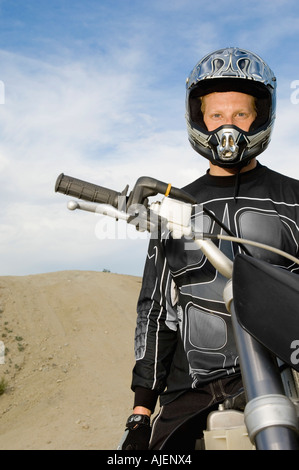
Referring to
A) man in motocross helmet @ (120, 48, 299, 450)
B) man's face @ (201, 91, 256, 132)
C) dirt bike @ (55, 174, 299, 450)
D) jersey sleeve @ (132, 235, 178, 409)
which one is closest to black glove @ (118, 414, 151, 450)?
man in motocross helmet @ (120, 48, 299, 450)

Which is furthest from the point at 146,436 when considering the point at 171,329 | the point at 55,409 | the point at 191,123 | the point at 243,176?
the point at 55,409

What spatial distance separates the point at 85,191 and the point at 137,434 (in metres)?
1.35

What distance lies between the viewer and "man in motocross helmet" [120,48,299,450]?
2645 mm

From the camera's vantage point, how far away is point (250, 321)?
1396 mm

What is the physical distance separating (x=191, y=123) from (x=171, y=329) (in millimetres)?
1289

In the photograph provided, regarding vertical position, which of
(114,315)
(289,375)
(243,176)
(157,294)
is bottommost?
(289,375)

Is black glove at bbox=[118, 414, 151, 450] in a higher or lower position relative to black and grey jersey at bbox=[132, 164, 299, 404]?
lower

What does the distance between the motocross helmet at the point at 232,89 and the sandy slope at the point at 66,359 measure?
6366 millimetres

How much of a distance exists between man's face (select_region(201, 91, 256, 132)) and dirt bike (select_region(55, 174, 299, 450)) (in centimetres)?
134

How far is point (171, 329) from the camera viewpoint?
9.67 feet

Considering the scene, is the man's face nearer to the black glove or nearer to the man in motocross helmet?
the man in motocross helmet

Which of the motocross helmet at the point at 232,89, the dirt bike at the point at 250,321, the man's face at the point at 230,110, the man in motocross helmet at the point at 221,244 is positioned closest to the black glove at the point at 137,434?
the man in motocross helmet at the point at 221,244

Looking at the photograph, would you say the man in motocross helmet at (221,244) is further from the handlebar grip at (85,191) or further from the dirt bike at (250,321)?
the handlebar grip at (85,191)
